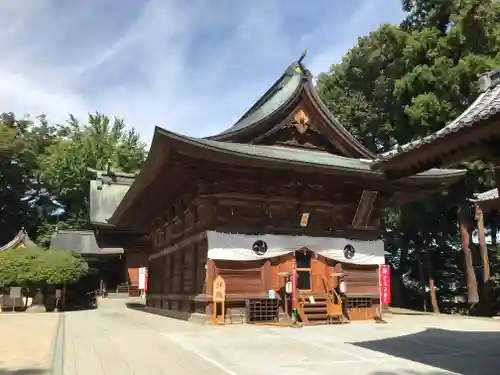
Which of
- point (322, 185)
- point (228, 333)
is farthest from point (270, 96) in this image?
point (228, 333)

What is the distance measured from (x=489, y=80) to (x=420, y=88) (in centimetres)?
1827

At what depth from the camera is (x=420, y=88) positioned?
82.8 feet

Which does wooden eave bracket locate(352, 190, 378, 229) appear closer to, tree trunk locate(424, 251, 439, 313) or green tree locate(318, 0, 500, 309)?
green tree locate(318, 0, 500, 309)

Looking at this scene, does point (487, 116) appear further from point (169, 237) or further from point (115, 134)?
point (115, 134)

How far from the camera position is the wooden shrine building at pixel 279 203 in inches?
558

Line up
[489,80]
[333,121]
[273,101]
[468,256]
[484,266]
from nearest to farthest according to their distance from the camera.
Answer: [489,80]
[333,121]
[273,101]
[484,266]
[468,256]

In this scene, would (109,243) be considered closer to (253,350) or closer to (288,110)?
(288,110)

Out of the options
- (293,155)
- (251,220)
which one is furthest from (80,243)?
(293,155)

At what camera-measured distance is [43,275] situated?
23234 millimetres

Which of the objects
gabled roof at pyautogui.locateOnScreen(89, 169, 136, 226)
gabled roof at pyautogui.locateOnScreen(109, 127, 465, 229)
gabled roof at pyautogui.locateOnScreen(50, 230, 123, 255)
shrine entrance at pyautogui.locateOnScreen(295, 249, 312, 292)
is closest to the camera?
gabled roof at pyautogui.locateOnScreen(109, 127, 465, 229)

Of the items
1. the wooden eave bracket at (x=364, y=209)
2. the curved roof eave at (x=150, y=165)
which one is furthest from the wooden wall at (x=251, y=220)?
the curved roof eave at (x=150, y=165)

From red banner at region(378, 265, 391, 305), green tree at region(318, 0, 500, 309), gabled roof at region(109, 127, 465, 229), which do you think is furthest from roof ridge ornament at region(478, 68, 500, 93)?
green tree at region(318, 0, 500, 309)

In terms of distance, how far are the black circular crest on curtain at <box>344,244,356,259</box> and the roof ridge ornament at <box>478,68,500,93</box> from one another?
913 cm

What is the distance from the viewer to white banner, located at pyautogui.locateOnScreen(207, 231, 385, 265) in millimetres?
14422
